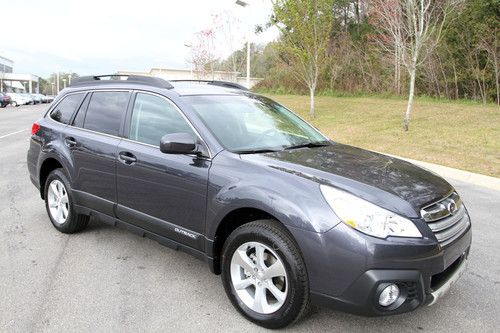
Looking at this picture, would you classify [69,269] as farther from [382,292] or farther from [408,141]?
[408,141]

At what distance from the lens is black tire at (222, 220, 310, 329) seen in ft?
9.32

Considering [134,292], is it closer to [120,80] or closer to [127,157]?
[127,157]

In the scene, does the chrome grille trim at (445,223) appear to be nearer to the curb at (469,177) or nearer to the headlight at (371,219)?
the headlight at (371,219)

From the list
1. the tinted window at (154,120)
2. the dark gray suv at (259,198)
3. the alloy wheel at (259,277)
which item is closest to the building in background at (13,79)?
the dark gray suv at (259,198)

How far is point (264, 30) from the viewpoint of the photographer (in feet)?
122

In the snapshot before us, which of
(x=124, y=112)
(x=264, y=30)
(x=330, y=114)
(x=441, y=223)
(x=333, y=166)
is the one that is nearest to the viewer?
(x=441, y=223)

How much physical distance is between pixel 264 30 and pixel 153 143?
3501 centimetres

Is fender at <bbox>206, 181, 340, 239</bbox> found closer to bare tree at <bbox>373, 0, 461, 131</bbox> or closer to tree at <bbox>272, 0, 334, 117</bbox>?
bare tree at <bbox>373, 0, 461, 131</bbox>

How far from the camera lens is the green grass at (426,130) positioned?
34.8 ft

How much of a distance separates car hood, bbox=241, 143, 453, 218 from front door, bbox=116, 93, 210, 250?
19.7 inches

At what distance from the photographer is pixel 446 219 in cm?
299

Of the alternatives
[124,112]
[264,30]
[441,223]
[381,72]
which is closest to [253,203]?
[441,223]

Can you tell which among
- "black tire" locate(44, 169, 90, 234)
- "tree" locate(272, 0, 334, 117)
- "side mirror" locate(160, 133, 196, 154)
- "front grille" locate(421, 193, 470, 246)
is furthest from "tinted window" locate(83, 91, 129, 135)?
"tree" locate(272, 0, 334, 117)

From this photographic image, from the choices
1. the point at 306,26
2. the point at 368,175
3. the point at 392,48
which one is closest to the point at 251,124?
the point at 368,175
